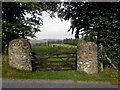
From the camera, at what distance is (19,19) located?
18016 millimetres

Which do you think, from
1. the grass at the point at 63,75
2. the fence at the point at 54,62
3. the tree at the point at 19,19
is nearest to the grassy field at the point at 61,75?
the grass at the point at 63,75

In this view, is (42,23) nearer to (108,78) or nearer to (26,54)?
(26,54)

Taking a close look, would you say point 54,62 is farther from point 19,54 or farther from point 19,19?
point 19,19

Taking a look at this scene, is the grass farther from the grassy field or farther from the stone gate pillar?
the stone gate pillar

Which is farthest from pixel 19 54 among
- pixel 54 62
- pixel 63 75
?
pixel 63 75

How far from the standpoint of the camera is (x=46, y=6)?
848 inches

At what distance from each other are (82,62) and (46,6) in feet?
38.4

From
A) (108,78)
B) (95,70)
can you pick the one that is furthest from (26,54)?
(108,78)

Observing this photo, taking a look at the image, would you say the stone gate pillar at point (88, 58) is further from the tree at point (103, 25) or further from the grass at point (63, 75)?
the tree at point (103, 25)

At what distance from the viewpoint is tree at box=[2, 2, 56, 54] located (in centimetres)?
1683

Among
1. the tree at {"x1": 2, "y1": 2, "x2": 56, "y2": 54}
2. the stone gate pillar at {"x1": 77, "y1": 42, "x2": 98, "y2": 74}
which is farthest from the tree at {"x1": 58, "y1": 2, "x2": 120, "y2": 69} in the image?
the tree at {"x1": 2, "y1": 2, "x2": 56, "y2": 54}

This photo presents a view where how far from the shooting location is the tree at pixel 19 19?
16828 millimetres

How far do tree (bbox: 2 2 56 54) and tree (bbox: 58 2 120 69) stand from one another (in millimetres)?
5140

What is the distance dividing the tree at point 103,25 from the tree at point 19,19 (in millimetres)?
5140
